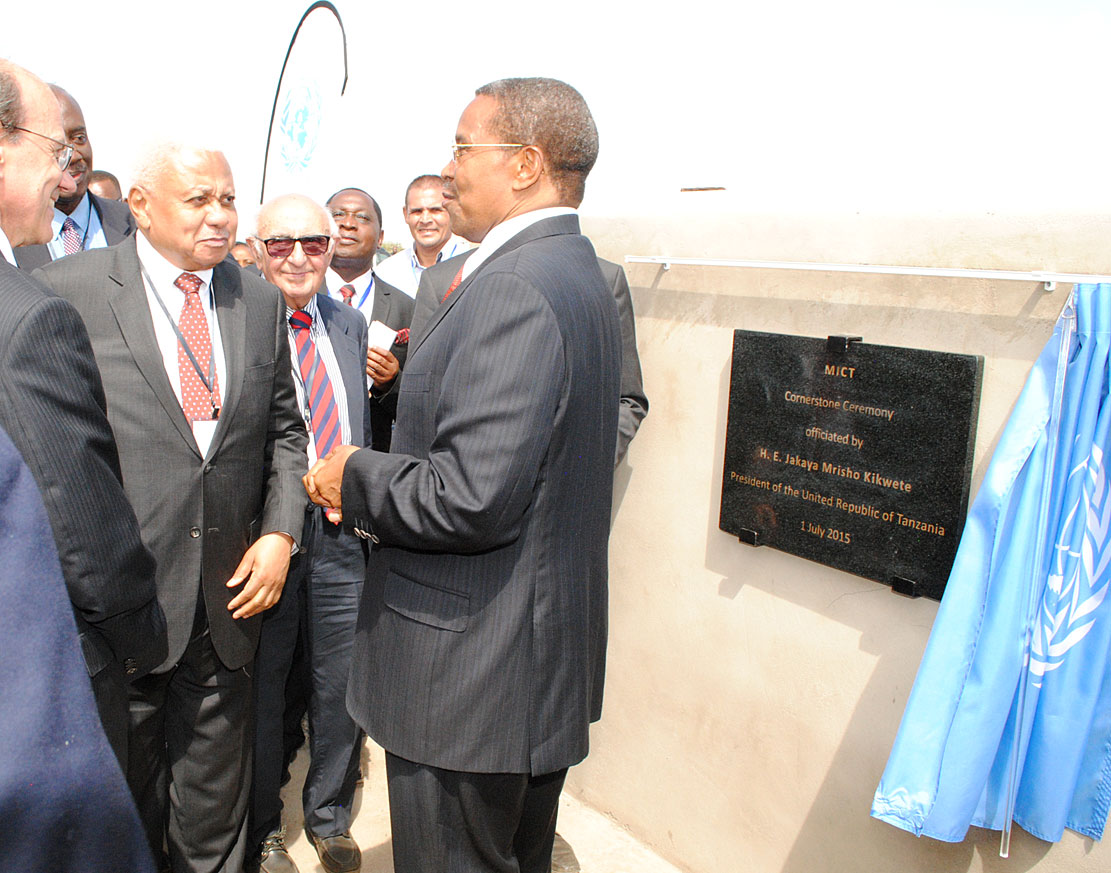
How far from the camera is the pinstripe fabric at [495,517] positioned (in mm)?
1662

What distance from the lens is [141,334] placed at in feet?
7.30

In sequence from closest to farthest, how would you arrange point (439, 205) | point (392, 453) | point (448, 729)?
point (448, 729)
point (392, 453)
point (439, 205)

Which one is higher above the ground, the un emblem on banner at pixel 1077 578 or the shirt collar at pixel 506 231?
the shirt collar at pixel 506 231

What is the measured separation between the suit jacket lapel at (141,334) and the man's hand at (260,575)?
1.20 ft

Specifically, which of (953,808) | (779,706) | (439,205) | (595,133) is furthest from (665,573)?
(439,205)

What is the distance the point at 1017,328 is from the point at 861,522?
655mm

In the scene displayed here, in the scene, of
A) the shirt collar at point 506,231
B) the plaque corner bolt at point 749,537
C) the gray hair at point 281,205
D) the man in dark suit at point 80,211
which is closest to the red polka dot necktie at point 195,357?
the gray hair at point 281,205

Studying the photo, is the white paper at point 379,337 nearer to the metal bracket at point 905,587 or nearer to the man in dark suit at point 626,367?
the man in dark suit at point 626,367

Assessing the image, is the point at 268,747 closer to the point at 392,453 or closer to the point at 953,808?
the point at 392,453

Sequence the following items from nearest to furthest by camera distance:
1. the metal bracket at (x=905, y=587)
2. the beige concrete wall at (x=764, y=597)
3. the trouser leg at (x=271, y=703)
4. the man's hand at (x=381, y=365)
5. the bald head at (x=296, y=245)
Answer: the beige concrete wall at (x=764, y=597)
the metal bracket at (x=905, y=587)
the trouser leg at (x=271, y=703)
the bald head at (x=296, y=245)
the man's hand at (x=381, y=365)

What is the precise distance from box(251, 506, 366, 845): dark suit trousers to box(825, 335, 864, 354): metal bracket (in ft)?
5.56

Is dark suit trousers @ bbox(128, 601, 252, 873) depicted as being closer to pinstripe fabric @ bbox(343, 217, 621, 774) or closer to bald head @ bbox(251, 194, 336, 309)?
pinstripe fabric @ bbox(343, 217, 621, 774)

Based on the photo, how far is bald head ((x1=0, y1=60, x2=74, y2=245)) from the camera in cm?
169

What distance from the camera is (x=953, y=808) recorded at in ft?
6.83
